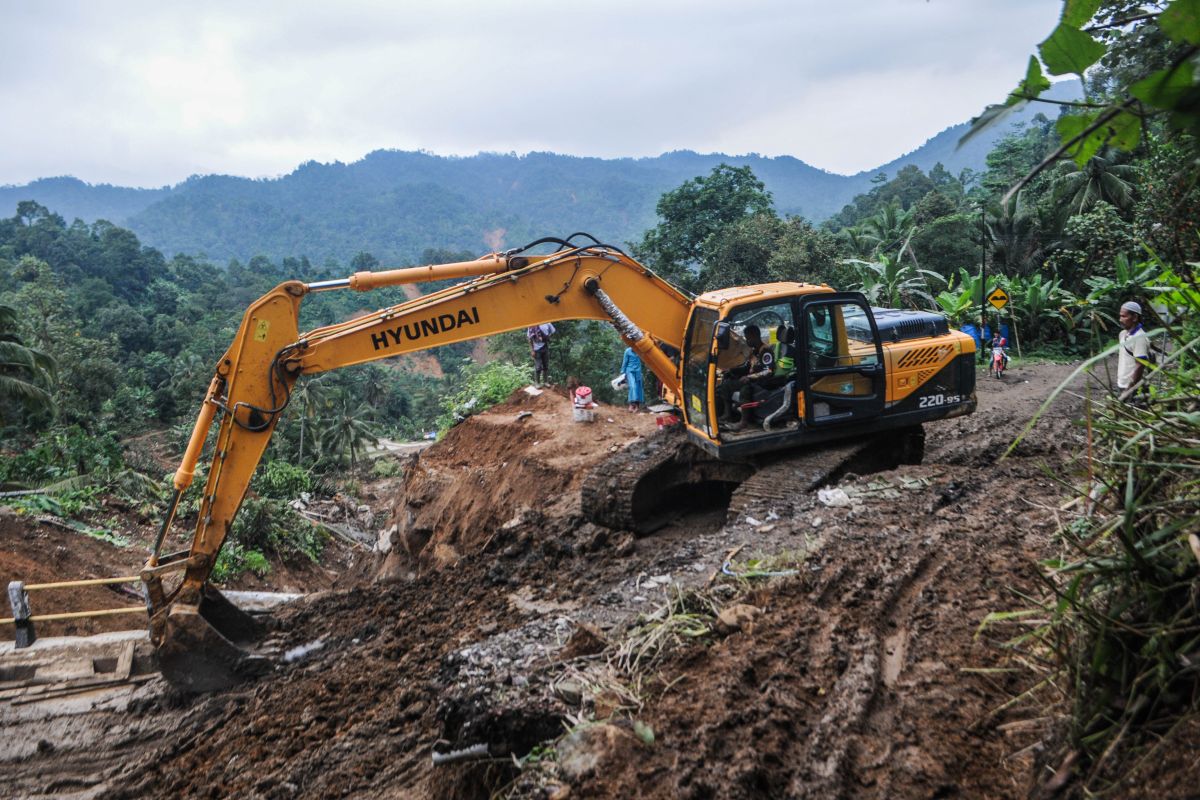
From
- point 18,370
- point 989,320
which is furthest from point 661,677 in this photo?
point 18,370

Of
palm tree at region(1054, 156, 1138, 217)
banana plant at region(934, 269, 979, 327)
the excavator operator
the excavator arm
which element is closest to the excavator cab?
the excavator operator

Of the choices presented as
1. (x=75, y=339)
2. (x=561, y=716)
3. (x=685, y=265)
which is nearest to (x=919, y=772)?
(x=561, y=716)

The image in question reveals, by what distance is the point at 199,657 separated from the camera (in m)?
5.78

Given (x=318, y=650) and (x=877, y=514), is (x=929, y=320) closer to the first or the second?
(x=877, y=514)

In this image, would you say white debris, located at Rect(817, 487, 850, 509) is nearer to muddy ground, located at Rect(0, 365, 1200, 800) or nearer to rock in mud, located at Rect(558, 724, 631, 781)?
muddy ground, located at Rect(0, 365, 1200, 800)

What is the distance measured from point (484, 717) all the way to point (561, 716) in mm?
366

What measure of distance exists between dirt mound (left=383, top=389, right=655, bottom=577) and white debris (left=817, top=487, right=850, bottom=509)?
2483mm

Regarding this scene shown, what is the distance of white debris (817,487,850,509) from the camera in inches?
247

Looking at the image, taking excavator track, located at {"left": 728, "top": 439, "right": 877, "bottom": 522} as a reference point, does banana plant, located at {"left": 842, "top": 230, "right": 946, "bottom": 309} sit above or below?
above

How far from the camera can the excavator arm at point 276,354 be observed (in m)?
5.78

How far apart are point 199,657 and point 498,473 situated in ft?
16.8

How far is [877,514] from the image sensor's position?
5.94 meters

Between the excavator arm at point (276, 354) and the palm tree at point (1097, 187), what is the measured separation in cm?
1955

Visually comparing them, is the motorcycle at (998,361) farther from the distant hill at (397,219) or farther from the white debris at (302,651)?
the distant hill at (397,219)
